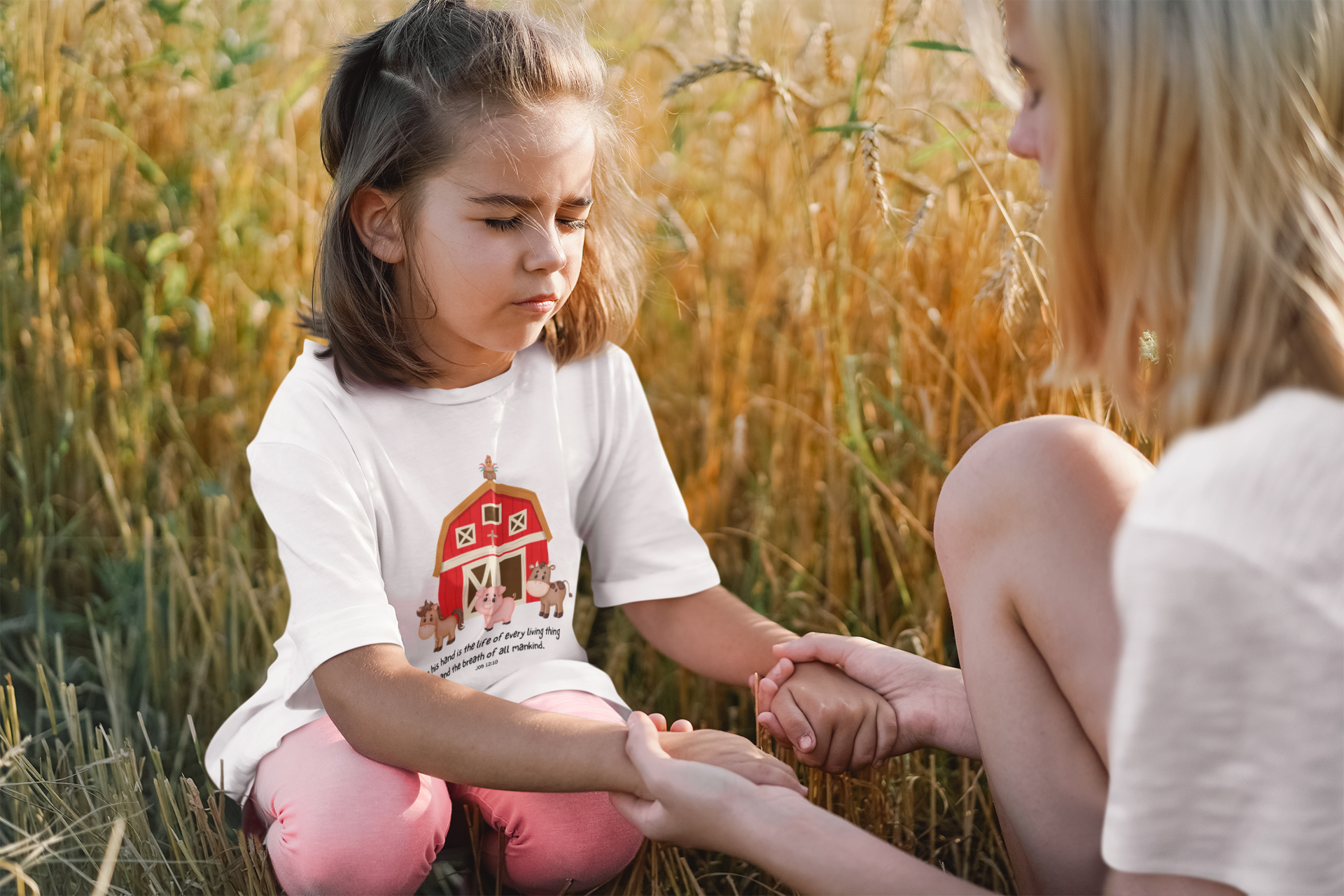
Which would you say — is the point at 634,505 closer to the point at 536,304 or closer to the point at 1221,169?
the point at 536,304

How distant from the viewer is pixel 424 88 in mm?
1199

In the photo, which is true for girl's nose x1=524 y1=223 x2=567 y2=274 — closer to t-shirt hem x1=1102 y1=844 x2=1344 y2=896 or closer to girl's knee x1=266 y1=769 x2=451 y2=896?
girl's knee x1=266 y1=769 x2=451 y2=896

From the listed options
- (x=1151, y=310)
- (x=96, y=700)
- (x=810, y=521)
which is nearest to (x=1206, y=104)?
(x=1151, y=310)

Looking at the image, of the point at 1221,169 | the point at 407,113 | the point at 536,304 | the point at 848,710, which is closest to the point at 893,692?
the point at 848,710

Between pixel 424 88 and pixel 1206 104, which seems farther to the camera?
pixel 424 88

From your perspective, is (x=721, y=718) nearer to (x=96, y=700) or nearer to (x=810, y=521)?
(x=810, y=521)

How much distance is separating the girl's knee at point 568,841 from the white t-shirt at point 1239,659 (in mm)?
598

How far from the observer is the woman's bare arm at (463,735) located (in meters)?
1.08

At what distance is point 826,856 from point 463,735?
37cm

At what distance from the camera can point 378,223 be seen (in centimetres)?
126

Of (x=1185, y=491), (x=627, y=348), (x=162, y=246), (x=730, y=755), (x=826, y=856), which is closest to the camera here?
(x=1185, y=491)

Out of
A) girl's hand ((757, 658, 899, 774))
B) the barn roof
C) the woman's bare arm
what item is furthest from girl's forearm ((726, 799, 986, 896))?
the barn roof

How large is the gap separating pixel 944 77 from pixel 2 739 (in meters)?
1.69

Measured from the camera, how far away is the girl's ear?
1.24 meters
